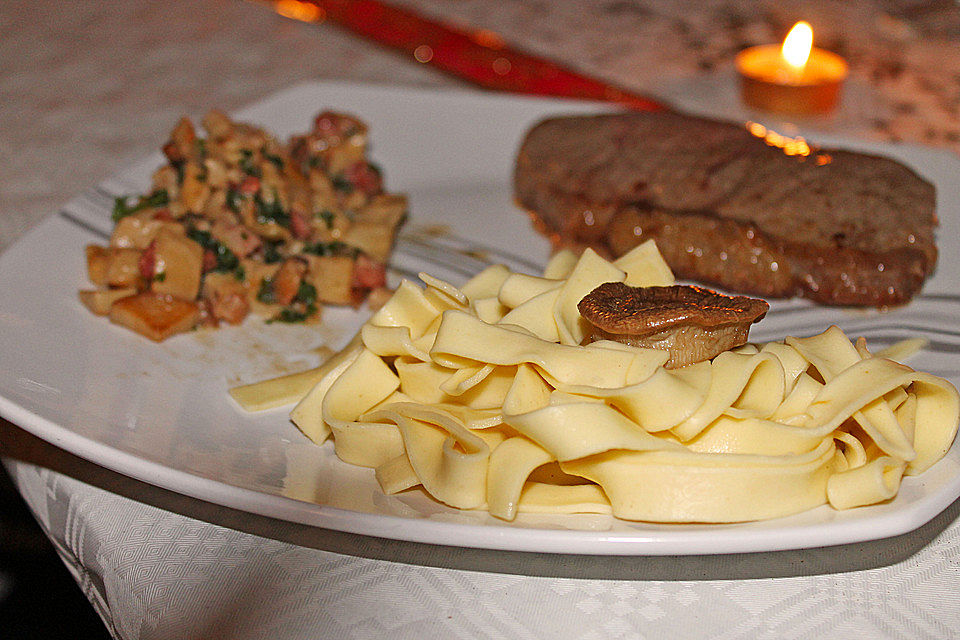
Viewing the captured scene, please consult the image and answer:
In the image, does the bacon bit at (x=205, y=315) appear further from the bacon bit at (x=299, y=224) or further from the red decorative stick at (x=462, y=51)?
the red decorative stick at (x=462, y=51)

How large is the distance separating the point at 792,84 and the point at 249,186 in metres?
2.86

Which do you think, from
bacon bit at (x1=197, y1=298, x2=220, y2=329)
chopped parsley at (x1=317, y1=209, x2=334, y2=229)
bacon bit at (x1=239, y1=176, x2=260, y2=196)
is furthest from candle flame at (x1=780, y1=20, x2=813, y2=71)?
bacon bit at (x1=197, y1=298, x2=220, y2=329)

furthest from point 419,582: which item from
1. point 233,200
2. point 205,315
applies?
point 233,200

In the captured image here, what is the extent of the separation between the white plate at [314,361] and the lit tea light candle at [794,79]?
91cm

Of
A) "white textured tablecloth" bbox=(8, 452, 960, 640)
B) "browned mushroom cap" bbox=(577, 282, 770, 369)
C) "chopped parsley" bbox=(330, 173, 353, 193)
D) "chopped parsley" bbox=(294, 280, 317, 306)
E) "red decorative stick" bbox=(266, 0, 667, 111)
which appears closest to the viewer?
"white textured tablecloth" bbox=(8, 452, 960, 640)

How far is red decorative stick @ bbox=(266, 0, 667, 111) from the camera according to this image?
4.92 meters

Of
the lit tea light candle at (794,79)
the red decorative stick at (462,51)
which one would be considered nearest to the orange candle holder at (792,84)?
the lit tea light candle at (794,79)

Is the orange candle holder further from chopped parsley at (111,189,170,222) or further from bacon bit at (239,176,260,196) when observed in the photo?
chopped parsley at (111,189,170,222)

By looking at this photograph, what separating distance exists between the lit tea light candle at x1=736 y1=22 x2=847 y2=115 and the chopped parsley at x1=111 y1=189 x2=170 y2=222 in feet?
9.89

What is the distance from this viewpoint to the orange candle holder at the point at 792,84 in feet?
15.2

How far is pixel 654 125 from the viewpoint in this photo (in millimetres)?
3801

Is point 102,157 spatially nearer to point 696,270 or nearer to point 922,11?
point 696,270

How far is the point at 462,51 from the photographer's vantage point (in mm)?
5316

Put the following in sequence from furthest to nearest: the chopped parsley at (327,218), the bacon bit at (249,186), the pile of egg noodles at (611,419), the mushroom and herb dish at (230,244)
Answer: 1. the chopped parsley at (327,218)
2. the bacon bit at (249,186)
3. the mushroom and herb dish at (230,244)
4. the pile of egg noodles at (611,419)
